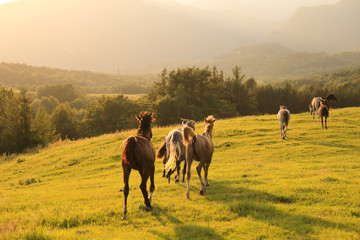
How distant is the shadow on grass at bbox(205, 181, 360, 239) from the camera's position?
735cm

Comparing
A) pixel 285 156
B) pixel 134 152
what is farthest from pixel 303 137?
pixel 134 152

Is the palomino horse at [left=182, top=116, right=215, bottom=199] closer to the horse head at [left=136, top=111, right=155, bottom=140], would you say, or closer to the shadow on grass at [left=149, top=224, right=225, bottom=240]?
the horse head at [left=136, top=111, right=155, bottom=140]

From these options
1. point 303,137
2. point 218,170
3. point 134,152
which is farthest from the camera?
point 303,137

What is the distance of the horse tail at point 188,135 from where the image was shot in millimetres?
10213

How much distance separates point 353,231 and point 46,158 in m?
27.8

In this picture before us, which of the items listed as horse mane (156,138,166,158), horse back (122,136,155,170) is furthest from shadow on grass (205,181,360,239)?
horse mane (156,138,166,158)

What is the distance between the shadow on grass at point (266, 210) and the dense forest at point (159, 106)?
38.3 metres

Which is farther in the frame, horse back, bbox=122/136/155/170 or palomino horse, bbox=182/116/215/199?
palomino horse, bbox=182/116/215/199

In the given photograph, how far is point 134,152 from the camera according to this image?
8.71 metres

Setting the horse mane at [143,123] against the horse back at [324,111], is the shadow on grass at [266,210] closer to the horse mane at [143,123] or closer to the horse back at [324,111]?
the horse mane at [143,123]

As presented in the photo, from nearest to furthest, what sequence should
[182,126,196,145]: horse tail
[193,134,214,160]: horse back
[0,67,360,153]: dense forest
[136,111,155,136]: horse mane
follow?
[182,126,196,145]: horse tail, [193,134,214,160]: horse back, [136,111,155,136]: horse mane, [0,67,360,153]: dense forest

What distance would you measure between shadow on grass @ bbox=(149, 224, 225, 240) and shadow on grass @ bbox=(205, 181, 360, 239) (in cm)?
173

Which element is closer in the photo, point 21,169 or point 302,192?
point 302,192

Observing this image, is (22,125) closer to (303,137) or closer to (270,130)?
(270,130)
